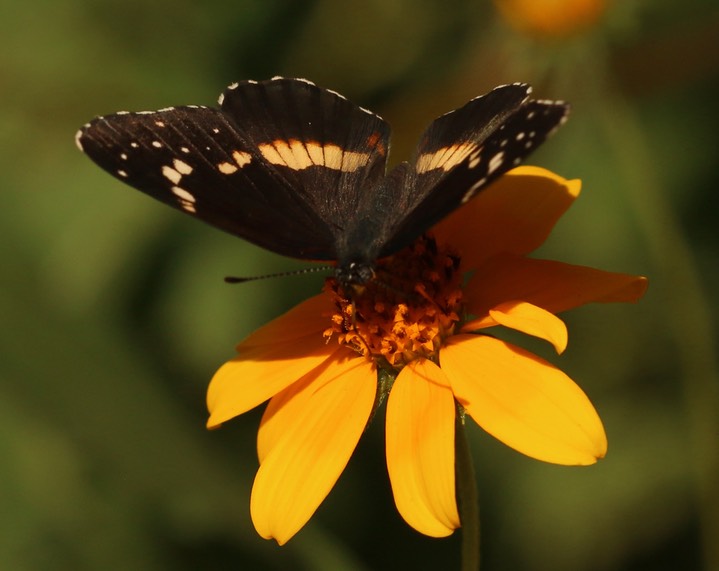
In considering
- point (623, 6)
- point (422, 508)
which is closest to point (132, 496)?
point (422, 508)

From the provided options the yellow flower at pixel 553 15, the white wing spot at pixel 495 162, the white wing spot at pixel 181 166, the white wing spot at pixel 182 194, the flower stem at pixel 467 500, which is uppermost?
the yellow flower at pixel 553 15

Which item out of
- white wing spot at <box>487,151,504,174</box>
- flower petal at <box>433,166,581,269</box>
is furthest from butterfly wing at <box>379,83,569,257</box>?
flower petal at <box>433,166,581,269</box>

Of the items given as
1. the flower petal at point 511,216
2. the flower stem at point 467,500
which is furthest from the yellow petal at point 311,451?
the flower petal at point 511,216

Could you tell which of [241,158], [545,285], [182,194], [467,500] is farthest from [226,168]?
[467,500]

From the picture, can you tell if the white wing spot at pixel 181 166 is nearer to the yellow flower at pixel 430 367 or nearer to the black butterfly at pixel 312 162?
the black butterfly at pixel 312 162

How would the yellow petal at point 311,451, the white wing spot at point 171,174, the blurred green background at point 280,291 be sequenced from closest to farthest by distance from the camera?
the yellow petal at point 311,451 < the white wing spot at point 171,174 < the blurred green background at point 280,291

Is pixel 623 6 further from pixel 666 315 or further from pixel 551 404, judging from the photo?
pixel 551 404
